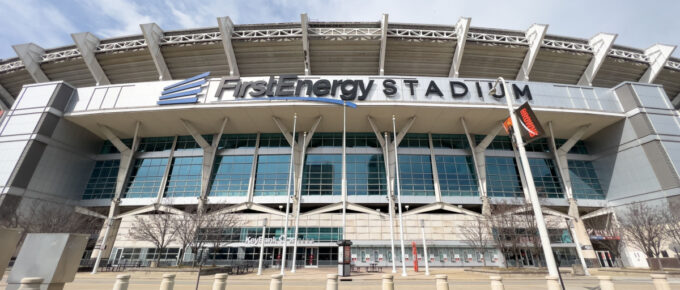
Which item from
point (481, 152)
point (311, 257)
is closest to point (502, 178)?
point (481, 152)

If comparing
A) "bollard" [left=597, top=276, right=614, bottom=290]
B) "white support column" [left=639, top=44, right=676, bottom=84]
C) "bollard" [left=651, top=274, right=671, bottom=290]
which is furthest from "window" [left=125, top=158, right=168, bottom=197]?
"white support column" [left=639, top=44, right=676, bottom=84]

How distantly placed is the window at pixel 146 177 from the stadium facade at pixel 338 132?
0.56 feet

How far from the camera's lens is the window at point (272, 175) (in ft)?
114

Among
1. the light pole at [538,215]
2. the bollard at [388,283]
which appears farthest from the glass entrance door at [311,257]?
the bollard at [388,283]

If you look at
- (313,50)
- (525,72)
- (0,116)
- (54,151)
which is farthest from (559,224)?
(0,116)

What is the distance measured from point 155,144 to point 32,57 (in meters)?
20.0

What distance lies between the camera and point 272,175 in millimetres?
35688

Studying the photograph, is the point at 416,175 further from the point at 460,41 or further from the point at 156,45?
the point at 156,45

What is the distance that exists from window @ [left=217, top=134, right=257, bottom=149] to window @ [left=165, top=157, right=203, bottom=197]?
3.53 metres

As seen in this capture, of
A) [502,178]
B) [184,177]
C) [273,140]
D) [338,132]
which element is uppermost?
[338,132]

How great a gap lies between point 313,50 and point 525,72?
2814 centimetres

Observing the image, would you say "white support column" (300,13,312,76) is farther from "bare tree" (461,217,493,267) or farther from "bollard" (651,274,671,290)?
"bollard" (651,274,671,290)

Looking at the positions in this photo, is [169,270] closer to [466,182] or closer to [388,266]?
[388,266]

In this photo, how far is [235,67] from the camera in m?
36.9
